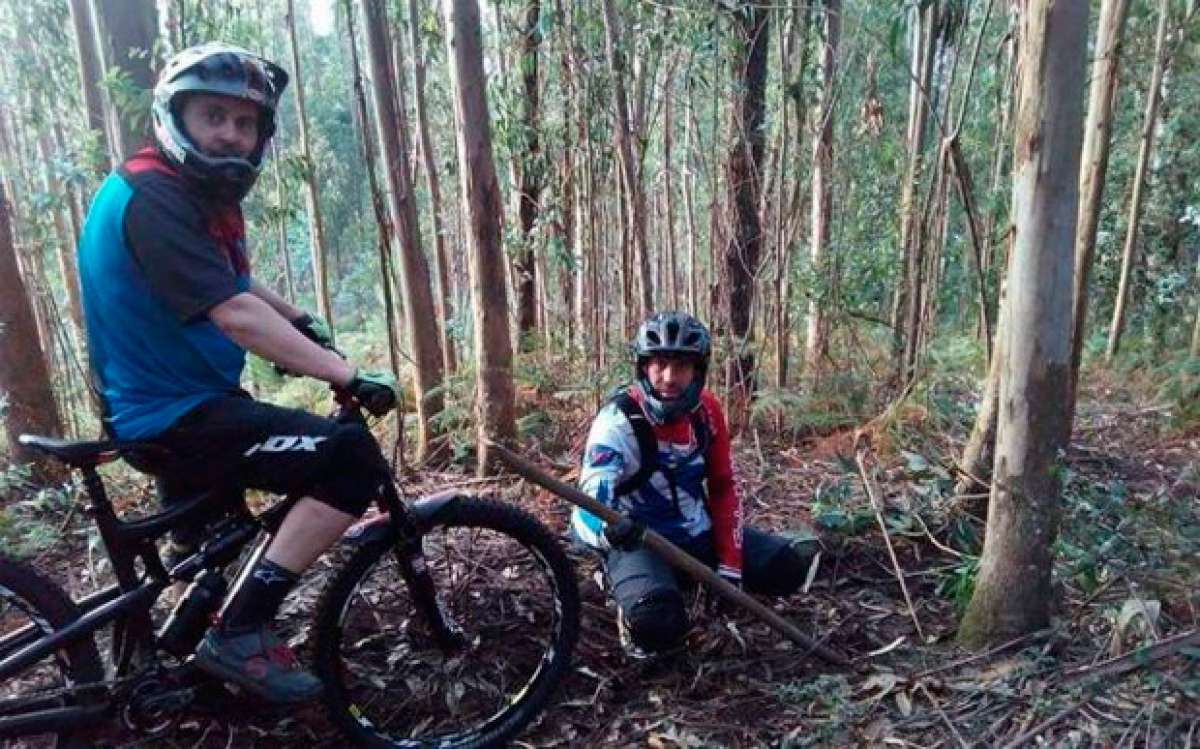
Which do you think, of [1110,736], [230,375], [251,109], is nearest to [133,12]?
[251,109]

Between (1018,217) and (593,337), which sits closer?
(1018,217)

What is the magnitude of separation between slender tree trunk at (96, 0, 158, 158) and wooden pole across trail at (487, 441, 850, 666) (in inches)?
146

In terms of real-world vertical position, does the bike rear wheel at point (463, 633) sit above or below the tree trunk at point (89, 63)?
below

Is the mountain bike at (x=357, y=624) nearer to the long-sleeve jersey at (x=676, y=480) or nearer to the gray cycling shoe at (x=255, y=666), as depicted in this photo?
the gray cycling shoe at (x=255, y=666)

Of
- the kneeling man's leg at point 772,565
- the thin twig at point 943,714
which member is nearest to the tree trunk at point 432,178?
the kneeling man's leg at point 772,565

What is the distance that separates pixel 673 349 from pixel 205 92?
77.1 inches

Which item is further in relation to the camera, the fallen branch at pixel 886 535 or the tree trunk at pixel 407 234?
the tree trunk at pixel 407 234

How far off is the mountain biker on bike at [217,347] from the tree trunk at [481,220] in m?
1.80

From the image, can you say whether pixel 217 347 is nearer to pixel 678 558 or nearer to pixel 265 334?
pixel 265 334

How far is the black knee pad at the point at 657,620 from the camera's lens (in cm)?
335

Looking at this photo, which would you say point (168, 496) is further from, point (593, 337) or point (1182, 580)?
point (593, 337)

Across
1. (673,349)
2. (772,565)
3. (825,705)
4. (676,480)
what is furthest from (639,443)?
(825,705)

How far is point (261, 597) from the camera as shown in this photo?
276 centimetres

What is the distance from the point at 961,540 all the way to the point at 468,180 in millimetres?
3225
